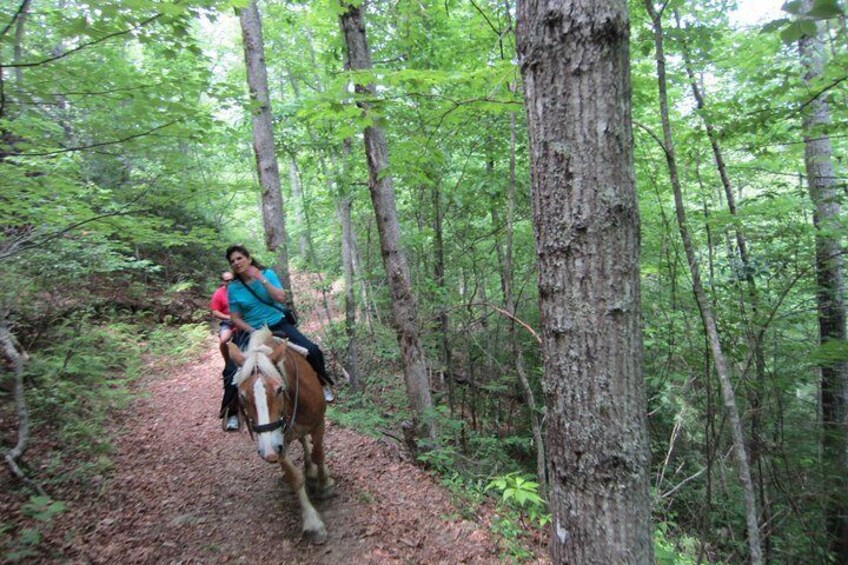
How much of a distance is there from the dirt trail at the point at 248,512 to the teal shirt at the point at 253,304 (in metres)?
1.98

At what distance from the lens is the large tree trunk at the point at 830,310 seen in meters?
5.70

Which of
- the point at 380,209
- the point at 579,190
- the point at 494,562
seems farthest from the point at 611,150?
the point at 380,209

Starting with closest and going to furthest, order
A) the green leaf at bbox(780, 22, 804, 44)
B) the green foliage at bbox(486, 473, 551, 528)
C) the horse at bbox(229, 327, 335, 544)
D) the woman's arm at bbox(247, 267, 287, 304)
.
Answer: the green leaf at bbox(780, 22, 804, 44), the green foliage at bbox(486, 473, 551, 528), the horse at bbox(229, 327, 335, 544), the woman's arm at bbox(247, 267, 287, 304)

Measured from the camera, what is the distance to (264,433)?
3.69 meters

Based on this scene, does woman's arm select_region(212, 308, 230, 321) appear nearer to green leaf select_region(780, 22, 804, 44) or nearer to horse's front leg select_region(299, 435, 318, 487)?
horse's front leg select_region(299, 435, 318, 487)

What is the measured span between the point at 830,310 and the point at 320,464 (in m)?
7.76

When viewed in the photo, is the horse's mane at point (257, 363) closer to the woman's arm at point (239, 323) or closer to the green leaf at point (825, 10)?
the woman's arm at point (239, 323)

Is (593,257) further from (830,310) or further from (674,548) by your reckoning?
(830,310)

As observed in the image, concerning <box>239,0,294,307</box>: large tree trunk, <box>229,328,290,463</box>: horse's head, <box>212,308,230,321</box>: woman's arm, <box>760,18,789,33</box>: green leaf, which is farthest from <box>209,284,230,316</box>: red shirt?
<box>760,18,789,33</box>: green leaf

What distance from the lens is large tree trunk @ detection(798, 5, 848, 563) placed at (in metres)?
5.70

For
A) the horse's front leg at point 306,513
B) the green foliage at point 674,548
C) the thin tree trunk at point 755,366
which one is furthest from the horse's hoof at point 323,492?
the thin tree trunk at point 755,366

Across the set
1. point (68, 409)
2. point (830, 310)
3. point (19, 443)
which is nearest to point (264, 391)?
point (19, 443)

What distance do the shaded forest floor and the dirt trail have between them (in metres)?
0.01

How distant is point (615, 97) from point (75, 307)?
1062cm
